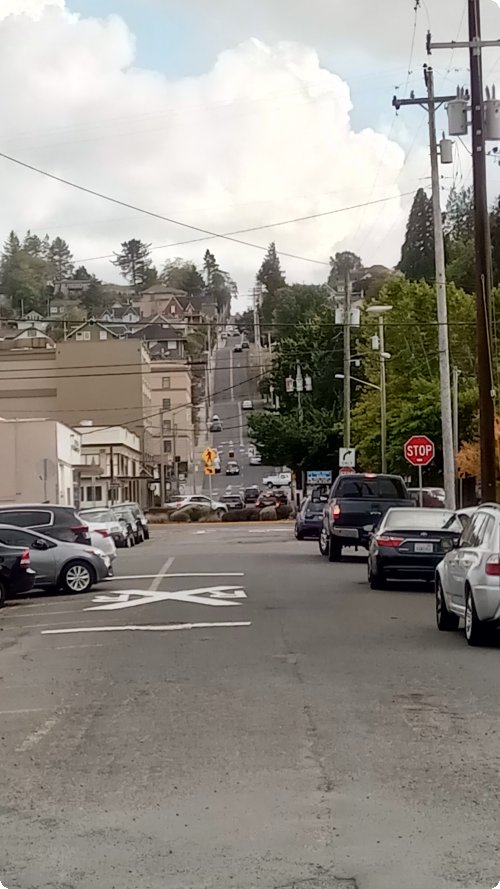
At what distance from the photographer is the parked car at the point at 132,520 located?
142 ft

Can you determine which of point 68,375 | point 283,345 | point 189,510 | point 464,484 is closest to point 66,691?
point 464,484

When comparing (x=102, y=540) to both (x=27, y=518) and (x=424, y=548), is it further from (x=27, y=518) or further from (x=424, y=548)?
(x=424, y=548)

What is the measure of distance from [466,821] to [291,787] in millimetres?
1293

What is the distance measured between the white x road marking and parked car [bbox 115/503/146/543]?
20.5 m

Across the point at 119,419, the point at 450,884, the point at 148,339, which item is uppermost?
the point at 148,339

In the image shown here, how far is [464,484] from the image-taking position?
61.1 meters

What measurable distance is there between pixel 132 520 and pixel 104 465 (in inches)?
1628

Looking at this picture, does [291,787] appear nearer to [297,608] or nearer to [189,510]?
[297,608]

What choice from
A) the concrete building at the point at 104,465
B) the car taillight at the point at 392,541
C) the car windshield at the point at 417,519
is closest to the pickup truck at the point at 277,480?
the concrete building at the point at 104,465

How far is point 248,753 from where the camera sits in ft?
29.1

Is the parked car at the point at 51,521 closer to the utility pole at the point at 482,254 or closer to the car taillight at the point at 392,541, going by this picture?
the car taillight at the point at 392,541

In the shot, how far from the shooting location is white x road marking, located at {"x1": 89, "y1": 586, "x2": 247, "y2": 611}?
66.3 ft

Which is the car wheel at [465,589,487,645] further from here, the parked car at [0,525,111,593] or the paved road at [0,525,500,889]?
the parked car at [0,525,111,593]

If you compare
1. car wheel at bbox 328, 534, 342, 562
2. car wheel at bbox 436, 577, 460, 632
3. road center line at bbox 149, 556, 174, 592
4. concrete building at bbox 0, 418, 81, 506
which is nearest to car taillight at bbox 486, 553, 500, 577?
car wheel at bbox 436, 577, 460, 632
